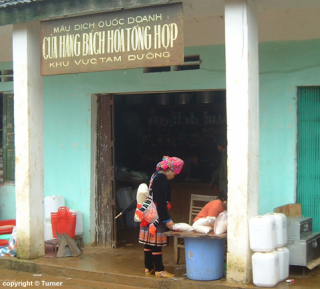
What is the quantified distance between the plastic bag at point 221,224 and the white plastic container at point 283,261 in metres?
0.69

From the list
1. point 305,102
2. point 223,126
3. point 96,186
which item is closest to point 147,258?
point 96,186

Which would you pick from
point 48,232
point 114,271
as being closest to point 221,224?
point 114,271

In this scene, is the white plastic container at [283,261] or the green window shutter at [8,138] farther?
the green window shutter at [8,138]

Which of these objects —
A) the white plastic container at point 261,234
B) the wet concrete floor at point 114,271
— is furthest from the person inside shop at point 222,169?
the white plastic container at point 261,234

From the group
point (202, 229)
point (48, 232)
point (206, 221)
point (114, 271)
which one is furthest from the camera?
point (48, 232)

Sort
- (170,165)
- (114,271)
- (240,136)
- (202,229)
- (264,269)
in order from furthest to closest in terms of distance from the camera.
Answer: (114,271) → (170,165) → (202,229) → (240,136) → (264,269)

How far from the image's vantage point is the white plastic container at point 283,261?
5.94m

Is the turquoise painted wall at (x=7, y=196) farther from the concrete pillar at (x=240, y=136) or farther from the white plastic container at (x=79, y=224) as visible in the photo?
the concrete pillar at (x=240, y=136)

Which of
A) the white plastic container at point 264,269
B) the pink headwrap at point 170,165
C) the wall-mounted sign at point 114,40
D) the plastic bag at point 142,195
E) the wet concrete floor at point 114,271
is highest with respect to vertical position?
the wall-mounted sign at point 114,40

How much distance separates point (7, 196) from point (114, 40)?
463cm

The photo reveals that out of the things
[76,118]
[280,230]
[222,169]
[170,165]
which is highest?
[76,118]

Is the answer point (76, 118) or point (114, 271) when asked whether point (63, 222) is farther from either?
point (76, 118)

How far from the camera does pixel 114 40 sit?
6.42 meters

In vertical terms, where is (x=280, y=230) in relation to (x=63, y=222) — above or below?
above
